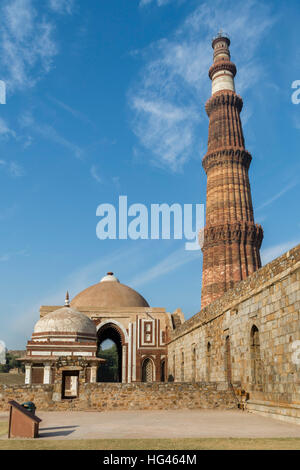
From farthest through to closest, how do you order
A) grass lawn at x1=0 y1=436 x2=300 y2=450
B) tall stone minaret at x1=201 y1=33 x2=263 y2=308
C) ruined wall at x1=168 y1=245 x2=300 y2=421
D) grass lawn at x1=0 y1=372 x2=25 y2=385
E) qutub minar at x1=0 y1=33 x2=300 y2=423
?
grass lawn at x1=0 y1=372 x2=25 y2=385 < tall stone minaret at x1=201 y1=33 x2=263 y2=308 < qutub minar at x1=0 y1=33 x2=300 y2=423 < ruined wall at x1=168 y1=245 x2=300 y2=421 < grass lawn at x1=0 y1=436 x2=300 y2=450

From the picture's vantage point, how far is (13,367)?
43594mm

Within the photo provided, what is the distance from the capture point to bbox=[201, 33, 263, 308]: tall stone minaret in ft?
87.4

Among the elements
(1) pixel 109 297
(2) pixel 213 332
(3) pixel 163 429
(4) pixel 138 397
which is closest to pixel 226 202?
(1) pixel 109 297

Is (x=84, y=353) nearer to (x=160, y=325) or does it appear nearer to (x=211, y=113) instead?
(x=160, y=325)

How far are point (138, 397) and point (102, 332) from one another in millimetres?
18717

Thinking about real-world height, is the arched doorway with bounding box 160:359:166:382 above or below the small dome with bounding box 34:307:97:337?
below

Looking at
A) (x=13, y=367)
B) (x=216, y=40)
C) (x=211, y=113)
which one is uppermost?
(x=216, y=40)

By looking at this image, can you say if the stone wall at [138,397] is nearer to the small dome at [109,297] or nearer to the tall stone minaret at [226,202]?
the tall stone minaret at [226,202]

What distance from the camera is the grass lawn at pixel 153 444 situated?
478cm

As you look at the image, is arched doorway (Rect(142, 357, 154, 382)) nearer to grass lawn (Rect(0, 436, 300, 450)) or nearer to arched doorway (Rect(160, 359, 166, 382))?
arched doorway (Rect(160, 359, 166, 382))

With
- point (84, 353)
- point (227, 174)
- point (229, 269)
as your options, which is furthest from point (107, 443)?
point (227, 174)

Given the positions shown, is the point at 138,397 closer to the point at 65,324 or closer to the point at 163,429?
the point at 163,429

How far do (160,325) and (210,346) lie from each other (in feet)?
40.3

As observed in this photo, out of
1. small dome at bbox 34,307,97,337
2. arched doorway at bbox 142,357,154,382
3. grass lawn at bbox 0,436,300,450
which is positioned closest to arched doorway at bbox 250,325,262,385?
grass lawn at bbox 0,436,300,450
